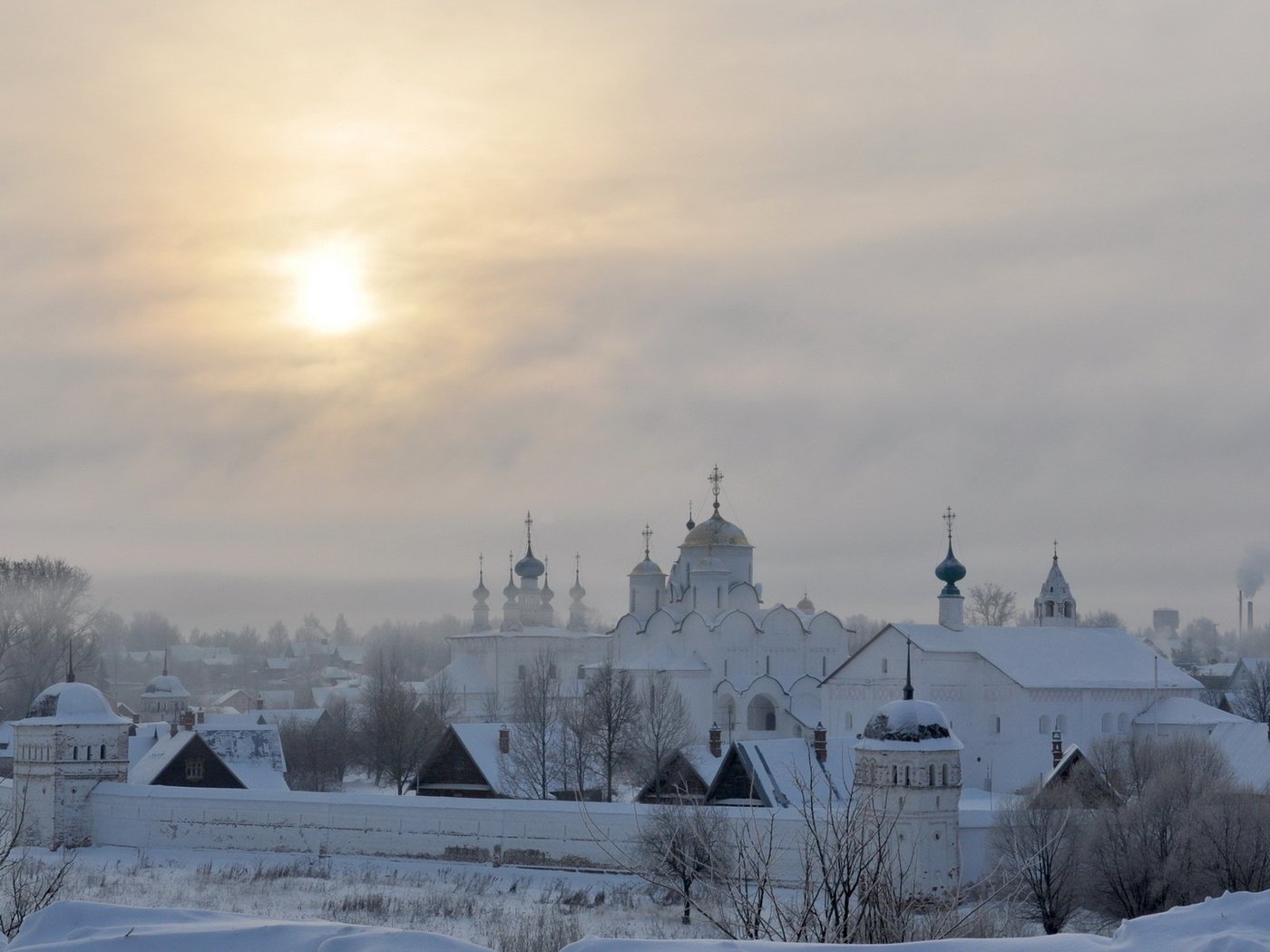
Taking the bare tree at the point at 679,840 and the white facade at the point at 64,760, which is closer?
the bare tree at the point at 679,840

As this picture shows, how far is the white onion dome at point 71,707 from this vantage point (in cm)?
2988

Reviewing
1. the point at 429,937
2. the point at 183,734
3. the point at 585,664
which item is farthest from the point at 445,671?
the point at 429,937

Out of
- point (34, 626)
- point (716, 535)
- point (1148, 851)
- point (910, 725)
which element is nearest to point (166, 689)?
point (34, 626)

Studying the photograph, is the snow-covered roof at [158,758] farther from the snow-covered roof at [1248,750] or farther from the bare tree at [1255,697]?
the bare tree at [1255,697]

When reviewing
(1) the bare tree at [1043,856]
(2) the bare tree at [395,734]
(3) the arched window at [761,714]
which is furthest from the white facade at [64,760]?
(3) the arched window at [761,714]

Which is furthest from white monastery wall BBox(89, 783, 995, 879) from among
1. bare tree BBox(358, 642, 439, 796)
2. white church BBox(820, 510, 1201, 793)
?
white church BBox(820, 510, 1201, 793)

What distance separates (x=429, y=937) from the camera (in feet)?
20.9

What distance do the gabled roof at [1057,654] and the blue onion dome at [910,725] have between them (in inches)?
580

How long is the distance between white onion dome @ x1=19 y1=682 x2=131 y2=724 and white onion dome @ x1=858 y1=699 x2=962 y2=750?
15746mm

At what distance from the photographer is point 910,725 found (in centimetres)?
2159

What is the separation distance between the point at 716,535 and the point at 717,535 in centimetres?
3

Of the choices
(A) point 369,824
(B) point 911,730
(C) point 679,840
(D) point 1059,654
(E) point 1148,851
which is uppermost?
(D) point 1059,654

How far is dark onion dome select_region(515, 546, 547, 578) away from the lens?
5919 cm

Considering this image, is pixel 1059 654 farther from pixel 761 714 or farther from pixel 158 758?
pixel 158 758
